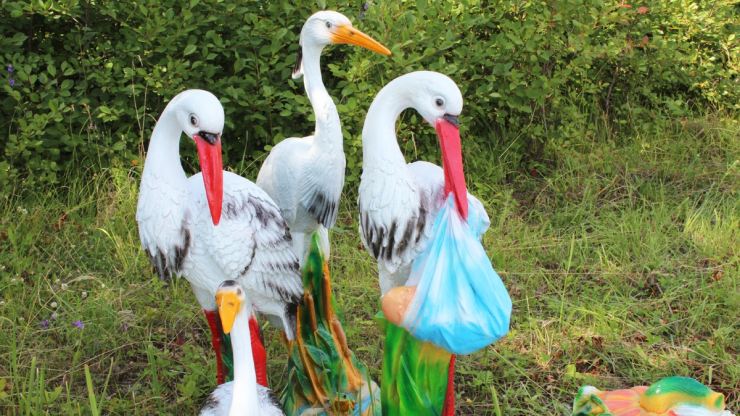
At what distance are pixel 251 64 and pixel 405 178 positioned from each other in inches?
71.3

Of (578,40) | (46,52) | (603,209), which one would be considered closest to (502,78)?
(578,40)

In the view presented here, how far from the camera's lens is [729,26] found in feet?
14.9

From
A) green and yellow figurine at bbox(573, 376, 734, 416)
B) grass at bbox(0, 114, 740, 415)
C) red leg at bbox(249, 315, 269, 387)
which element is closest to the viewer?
green and yellow figurine at bbox(573, 376, 734, 416)

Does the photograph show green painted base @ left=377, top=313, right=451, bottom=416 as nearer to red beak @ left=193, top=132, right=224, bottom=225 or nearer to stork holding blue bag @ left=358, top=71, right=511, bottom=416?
stork holding blue bag @ left=358, top=71, right=511, bottom=416

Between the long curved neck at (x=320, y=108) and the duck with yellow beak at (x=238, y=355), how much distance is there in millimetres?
565

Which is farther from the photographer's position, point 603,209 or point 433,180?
point 603,209

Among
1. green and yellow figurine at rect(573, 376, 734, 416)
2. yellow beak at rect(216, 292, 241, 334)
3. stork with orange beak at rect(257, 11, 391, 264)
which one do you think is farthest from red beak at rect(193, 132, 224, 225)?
green and yellow figurine at rect(573, 376, 734, 416)

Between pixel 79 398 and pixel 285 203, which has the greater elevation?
pixel 285 203

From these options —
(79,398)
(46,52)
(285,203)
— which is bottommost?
(79,398)

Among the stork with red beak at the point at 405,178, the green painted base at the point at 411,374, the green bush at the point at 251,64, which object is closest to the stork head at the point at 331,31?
the stork with red beak at the point at 405,178

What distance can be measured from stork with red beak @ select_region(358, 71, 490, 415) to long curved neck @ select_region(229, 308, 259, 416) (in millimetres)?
399

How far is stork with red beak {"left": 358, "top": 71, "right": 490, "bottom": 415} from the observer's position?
2.05 m

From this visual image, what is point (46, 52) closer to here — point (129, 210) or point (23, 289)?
point (129, 210)

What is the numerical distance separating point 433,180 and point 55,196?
222 centimetres
